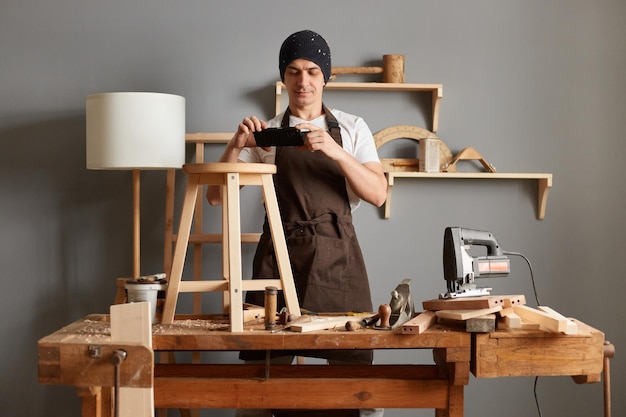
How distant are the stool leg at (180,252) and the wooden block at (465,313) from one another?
2.80ft

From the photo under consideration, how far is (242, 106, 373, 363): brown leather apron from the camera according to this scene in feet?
9.96

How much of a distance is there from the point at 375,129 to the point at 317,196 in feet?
3.39

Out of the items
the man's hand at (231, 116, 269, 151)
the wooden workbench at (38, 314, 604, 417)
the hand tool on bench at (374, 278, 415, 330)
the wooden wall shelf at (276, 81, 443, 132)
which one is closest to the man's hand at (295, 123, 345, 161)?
the man's hand at (231, 116, 269, 151)

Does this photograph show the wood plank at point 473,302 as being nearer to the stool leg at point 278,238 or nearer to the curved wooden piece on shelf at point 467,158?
the stool leg at point 278,238

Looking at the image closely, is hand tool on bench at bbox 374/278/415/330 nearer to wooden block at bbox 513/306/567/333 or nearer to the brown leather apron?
wooden block at bbox 513/306/567/333

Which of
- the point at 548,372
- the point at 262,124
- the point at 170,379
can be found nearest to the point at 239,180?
the point at 262,124

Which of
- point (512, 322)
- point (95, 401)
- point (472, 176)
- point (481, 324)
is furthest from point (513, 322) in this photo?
point (472, 176)

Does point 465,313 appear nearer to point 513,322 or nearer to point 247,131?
point 513,322

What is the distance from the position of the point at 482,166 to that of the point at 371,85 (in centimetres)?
74

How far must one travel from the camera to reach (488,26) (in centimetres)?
403

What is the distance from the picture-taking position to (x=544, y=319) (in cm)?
234

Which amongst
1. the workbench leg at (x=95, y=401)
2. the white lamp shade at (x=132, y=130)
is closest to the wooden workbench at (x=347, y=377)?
the workbench leg at (x=95, y=401)

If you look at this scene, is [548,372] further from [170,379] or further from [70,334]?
[70,334]

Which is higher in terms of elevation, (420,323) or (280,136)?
(280,136)
